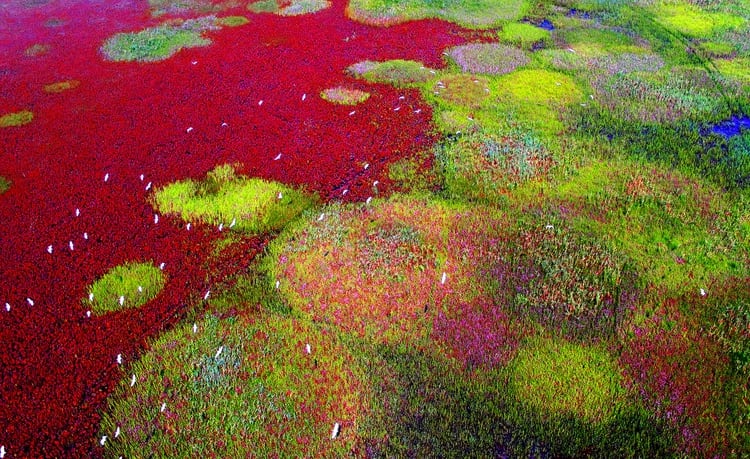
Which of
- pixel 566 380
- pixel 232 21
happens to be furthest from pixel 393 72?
pixel 566 380

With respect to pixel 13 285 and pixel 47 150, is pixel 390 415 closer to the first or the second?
pixel 13 285

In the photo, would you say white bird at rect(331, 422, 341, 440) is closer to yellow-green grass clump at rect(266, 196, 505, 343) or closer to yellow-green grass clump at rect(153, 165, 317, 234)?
yellow-green grass clump at rect(266, 196, 505, 343)

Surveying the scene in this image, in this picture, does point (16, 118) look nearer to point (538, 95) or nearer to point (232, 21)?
point (232, 21)

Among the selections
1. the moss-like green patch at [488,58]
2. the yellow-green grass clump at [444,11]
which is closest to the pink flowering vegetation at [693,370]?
the moss-like green patch at [488,58]

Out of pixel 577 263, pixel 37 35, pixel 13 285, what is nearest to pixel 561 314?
A: pixel 577 263

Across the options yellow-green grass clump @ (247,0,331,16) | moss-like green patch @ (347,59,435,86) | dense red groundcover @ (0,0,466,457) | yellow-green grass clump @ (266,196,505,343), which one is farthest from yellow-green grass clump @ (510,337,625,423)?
yellow-green grass clump @ (247,0,331,16)
